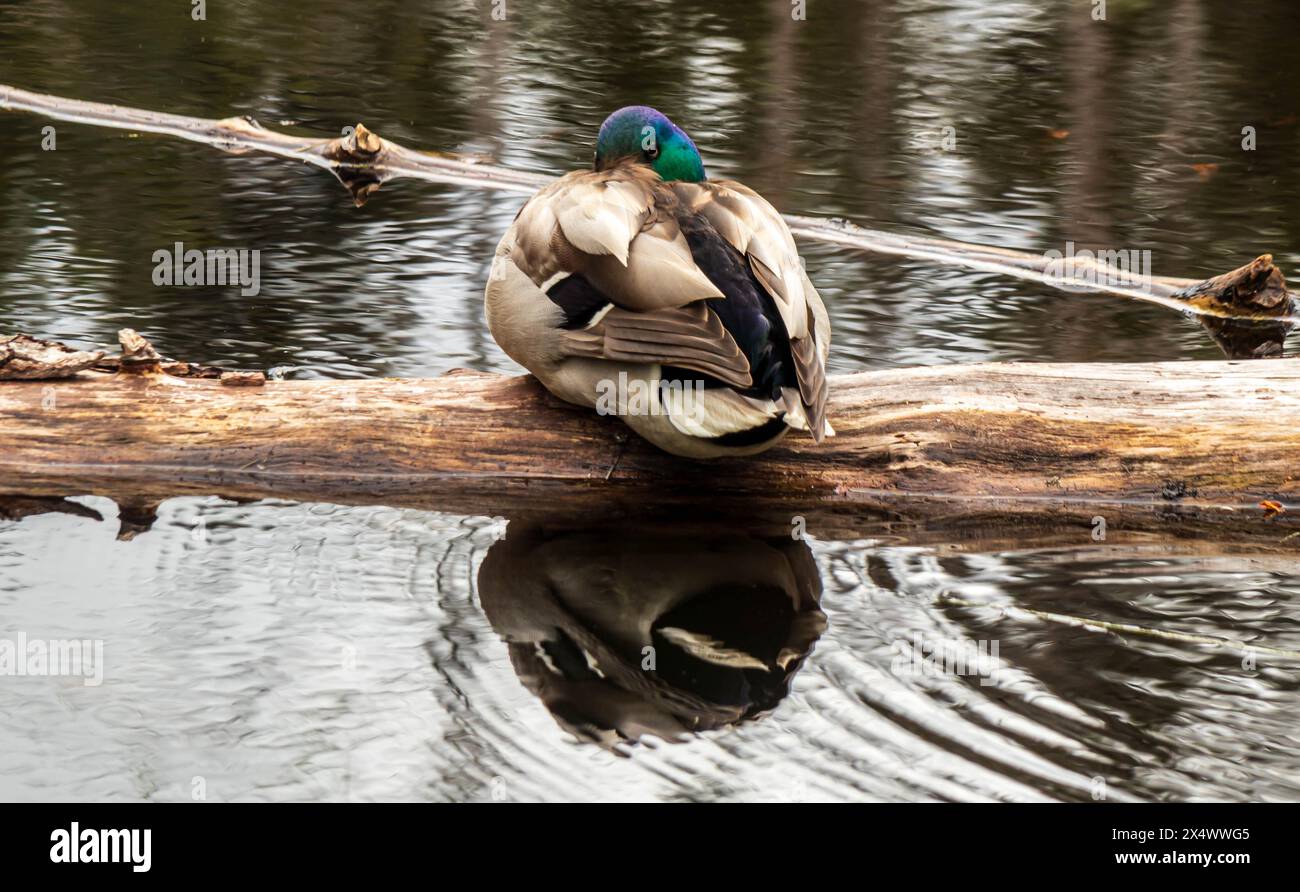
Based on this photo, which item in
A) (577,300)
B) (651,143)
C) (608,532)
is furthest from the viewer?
(651,143)

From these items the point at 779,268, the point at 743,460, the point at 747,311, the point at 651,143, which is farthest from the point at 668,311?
the point at 651,143

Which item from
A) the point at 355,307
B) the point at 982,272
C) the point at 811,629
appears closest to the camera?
the point at 811,629

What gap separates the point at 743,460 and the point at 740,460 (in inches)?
0.4

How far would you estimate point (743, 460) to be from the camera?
5.50 m

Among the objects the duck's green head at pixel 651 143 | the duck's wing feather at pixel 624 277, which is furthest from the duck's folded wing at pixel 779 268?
the duck's green head at pixel 651 143

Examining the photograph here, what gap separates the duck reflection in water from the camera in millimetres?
4254

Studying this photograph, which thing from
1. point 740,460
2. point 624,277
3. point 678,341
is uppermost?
point 624,277

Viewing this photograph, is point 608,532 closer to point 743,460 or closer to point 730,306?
point 743,460

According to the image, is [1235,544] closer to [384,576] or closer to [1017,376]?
[1017,376]

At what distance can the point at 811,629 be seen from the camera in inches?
187

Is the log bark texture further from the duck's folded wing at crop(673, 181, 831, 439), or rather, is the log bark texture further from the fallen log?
the duck's folded wing at crop(673, 181, 831, 439)

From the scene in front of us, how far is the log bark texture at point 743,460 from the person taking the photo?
5.35 m

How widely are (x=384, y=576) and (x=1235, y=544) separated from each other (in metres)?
2.76

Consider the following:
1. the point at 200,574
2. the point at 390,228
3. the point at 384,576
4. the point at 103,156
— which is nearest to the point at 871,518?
the point at 384,576
